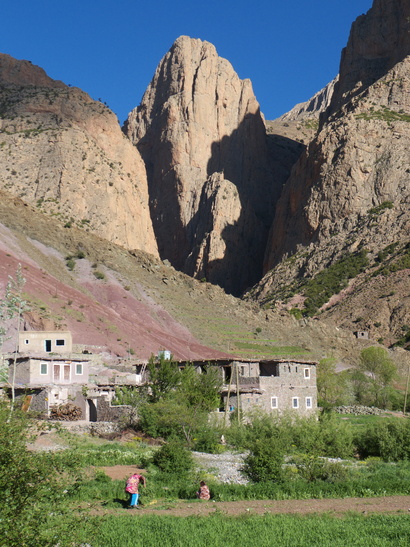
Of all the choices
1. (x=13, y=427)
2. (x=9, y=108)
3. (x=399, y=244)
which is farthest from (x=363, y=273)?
(x=13, y=427)

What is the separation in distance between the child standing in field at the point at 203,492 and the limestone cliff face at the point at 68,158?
7865 centimetres

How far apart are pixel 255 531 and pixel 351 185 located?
4454 inches

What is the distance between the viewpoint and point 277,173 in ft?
607

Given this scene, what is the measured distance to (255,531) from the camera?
24.5 meters

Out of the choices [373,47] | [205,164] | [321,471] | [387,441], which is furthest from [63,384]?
[205,164]

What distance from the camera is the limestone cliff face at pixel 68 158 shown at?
111 metres

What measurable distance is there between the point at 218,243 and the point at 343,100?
34.5 m

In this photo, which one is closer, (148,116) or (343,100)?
(343,100)

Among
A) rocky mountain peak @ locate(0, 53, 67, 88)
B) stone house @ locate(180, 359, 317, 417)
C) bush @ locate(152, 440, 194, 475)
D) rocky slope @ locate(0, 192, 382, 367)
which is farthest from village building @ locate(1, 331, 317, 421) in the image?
rocky mountain peak @ locate(0, 53, 67, 88)

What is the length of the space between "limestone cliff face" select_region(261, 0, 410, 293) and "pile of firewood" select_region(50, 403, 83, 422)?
80.2m

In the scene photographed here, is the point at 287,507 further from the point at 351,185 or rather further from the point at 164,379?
the point at 351,185

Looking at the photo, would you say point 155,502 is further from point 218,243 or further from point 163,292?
point 218,243

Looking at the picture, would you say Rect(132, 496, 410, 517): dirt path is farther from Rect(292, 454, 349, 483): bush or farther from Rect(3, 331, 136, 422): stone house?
Rect(3, 331, 136, 422): stone house

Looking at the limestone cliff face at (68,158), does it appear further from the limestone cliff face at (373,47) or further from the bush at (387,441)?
the bush at (387,441)
